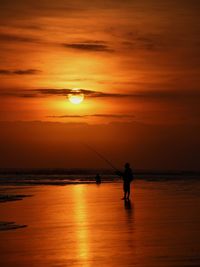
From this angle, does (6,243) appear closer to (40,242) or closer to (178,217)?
(40,242)

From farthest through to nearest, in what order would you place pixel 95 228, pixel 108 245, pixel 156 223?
pixel 156 223
pixel 95 228
pixel 108 245

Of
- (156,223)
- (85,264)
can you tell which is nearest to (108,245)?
(85,264)

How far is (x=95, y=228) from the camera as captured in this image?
17.1m

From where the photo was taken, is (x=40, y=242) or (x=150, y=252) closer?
(x=150, y=252)

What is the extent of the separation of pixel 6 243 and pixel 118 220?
18.6 ft

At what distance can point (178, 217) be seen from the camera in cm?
2009

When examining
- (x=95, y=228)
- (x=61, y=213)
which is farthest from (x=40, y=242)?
(x=61, y=213)

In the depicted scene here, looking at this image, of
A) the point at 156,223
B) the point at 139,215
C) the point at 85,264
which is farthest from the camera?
the point at 139,215

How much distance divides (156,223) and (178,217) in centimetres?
197

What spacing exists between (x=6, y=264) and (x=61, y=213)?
11022 millimetres

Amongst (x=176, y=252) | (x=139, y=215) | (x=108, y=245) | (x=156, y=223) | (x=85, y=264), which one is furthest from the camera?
(x=139, y=215)

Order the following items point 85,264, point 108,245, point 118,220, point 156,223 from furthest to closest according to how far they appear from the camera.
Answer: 1. point 118,220
2. point 156,223
3. point 108,245
4. point 85,264

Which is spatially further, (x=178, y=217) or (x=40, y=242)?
(x=178, y=217)

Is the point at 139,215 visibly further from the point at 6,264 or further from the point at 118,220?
the point at 6,264
